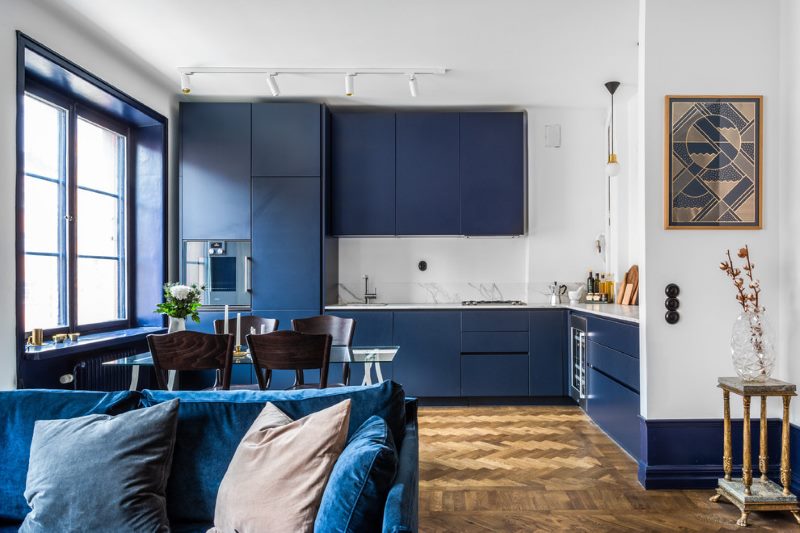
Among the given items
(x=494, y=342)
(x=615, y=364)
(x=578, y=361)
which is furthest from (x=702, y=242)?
(x=494, y=342)

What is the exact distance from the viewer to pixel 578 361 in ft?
15.3

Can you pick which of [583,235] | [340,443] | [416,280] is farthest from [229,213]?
[340,443]

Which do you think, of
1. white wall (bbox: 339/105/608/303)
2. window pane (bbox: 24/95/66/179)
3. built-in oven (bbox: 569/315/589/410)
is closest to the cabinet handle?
window pane (bbox: 24/95/66/179)

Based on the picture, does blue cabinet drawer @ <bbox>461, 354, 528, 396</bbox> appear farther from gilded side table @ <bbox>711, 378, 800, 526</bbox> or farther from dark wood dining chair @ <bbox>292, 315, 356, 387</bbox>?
gilded side table @ <bbox>711, 378, 800, 526</bbox>

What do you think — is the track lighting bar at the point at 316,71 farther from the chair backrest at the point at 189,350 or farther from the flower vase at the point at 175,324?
the chair backrest at the point at 189,350

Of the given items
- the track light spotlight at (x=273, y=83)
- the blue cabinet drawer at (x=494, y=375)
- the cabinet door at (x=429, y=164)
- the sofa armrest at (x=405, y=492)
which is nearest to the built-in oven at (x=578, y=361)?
the blue cabinet drawer at (x=494, y=375)

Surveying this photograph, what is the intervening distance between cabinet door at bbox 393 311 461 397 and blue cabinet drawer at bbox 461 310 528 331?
0.10 meters

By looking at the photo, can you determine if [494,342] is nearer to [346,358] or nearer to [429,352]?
[429,352]

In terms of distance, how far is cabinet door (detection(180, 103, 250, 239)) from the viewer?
16.5ft

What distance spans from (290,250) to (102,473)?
3.51 metres

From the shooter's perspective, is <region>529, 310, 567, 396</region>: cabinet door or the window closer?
the window

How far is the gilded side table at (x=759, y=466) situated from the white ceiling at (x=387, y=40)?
2.27 m

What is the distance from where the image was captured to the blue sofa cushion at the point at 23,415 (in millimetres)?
1729

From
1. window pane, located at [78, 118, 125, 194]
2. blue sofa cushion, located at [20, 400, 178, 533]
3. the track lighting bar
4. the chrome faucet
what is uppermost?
the track lighting bar
